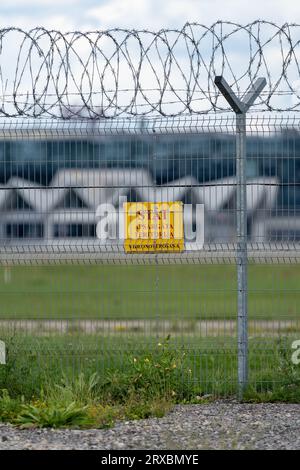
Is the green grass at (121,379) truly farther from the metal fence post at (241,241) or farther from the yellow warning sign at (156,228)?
the yellow warning sign at (156,228)

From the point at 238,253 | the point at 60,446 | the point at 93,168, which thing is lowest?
the point at 60,446

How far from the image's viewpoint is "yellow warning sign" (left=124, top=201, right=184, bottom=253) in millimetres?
10664

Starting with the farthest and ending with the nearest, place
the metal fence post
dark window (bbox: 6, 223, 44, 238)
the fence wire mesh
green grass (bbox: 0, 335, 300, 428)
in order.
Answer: dark window (bbox: 6, 223, 44, 238)
the fence wire mesh
the metal fence post
green grass (bbox: 0, 335, 300, 428)

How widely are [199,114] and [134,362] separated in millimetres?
2648

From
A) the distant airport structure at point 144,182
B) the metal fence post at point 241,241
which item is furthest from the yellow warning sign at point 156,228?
the metal fence post at point 241,241

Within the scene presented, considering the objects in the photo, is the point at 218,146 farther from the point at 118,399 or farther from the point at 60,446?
the point at 60,446

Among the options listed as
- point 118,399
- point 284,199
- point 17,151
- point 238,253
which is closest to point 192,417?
point 118,399

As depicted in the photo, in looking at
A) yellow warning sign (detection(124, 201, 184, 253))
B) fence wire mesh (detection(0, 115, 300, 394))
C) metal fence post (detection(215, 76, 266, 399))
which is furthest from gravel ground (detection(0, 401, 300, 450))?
yellow warning sign (detection(124, 201, 184, 253))

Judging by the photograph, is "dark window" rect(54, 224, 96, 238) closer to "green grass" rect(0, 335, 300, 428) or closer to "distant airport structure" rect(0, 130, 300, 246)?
"distant airport structure" rect(0, 130, 300, 246)

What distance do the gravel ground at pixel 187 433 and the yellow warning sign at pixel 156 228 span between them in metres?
1.78

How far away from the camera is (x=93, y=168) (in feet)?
36.2

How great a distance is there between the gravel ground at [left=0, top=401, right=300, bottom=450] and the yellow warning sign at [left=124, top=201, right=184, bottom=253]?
1785 millimetres

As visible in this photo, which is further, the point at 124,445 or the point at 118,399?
the point at 118,399

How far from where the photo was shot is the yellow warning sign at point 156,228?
35.0 feet
